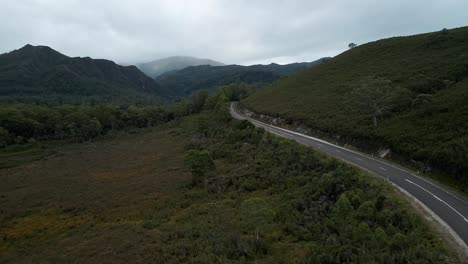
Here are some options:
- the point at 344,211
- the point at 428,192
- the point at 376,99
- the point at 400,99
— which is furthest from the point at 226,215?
the point at 400,99

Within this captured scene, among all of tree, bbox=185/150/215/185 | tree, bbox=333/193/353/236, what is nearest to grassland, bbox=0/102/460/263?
tree, bbox=333/193/353/236

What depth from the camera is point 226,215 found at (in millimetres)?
29594

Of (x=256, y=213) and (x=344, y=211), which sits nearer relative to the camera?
(x=344, y=211)

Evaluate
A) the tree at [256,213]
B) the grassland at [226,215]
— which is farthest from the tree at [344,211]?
the tree at [256,213]

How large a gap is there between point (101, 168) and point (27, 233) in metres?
29.4

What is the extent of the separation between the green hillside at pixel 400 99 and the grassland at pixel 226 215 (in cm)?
995

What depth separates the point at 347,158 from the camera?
126ft

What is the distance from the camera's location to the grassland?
19.8m

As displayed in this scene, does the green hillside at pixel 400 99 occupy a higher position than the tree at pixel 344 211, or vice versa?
the green hillside at pixel 400 99

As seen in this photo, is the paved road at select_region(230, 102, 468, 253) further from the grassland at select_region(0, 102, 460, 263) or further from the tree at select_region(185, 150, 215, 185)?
the tree at select_region(185, 150, 215, 185)

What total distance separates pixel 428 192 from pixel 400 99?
102 ft

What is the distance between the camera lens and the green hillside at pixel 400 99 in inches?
1352

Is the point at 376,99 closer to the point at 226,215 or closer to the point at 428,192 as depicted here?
the point at 428,192

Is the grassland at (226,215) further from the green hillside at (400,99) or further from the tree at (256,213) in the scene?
the green hillside at (400,99)
